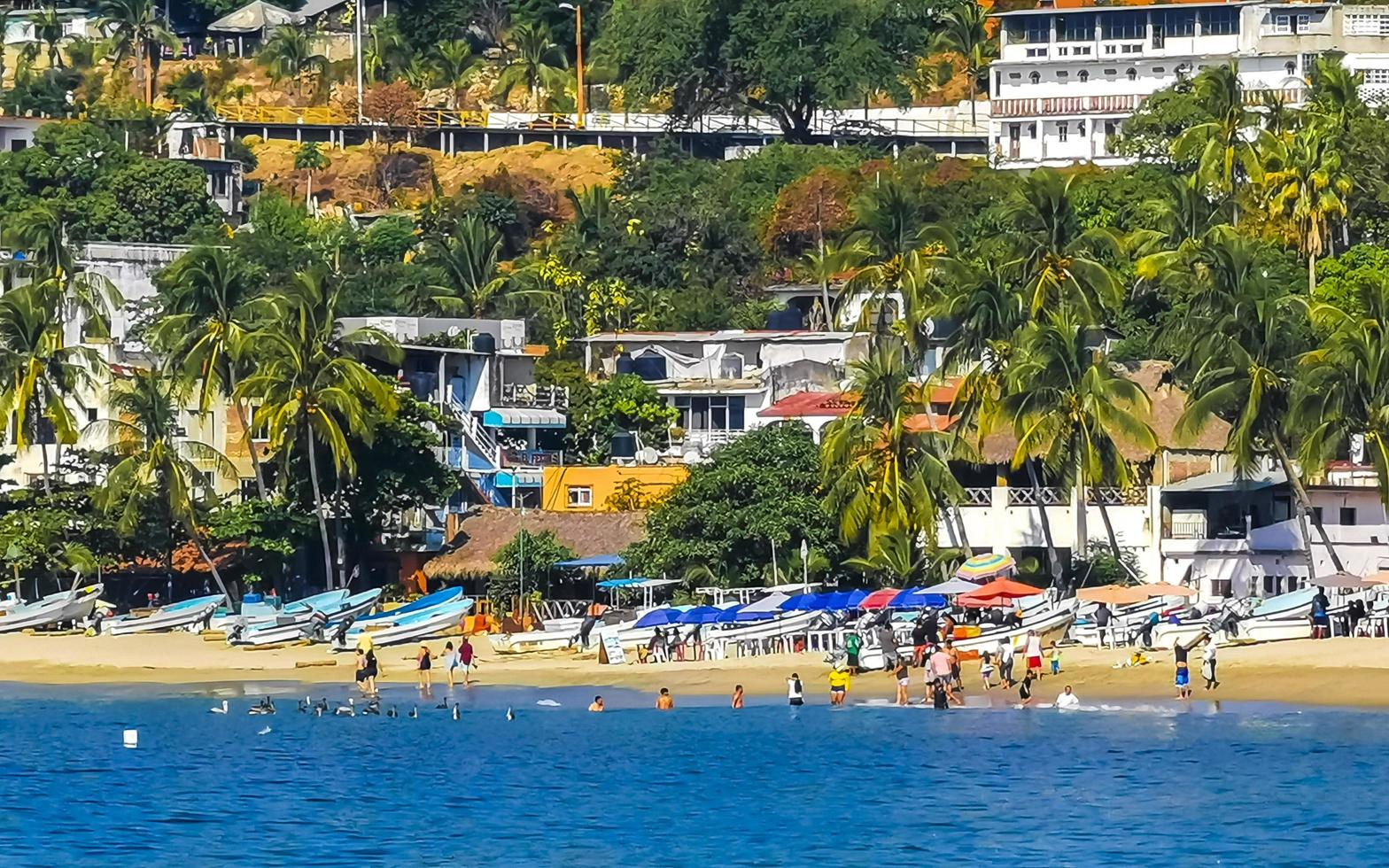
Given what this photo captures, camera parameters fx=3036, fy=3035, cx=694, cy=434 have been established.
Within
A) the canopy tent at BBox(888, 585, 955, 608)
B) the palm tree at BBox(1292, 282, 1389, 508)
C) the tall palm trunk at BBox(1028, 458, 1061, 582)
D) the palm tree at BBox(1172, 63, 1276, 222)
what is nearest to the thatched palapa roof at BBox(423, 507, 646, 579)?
the tall palm trunk at BBox(1028, 458, 1061, 582)

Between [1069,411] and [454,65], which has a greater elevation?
[454,65]

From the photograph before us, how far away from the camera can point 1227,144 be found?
95.0 meters

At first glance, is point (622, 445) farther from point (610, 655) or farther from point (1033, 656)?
point (1033, 656)

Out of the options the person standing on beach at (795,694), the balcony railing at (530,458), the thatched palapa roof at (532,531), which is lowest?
the person standing on beach at (795,694)

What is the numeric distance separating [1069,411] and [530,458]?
2059 centimetres

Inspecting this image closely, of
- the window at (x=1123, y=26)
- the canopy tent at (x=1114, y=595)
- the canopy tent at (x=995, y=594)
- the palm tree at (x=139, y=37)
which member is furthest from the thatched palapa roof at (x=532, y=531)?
the palm tree at (x=139, y=37)

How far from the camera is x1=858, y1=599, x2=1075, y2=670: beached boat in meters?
67.4

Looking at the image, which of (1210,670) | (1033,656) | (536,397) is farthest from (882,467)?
(536,397)

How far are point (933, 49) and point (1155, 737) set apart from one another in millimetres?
85377

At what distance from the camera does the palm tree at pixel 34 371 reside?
8306cm

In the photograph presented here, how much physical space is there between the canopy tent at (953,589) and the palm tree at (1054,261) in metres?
11.5

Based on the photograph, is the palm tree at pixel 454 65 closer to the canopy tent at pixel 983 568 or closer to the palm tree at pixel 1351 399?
the canopy tent at pixel 983 568

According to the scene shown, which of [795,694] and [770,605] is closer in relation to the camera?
[795,694]

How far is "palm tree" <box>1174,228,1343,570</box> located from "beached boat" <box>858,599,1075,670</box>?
657cm
